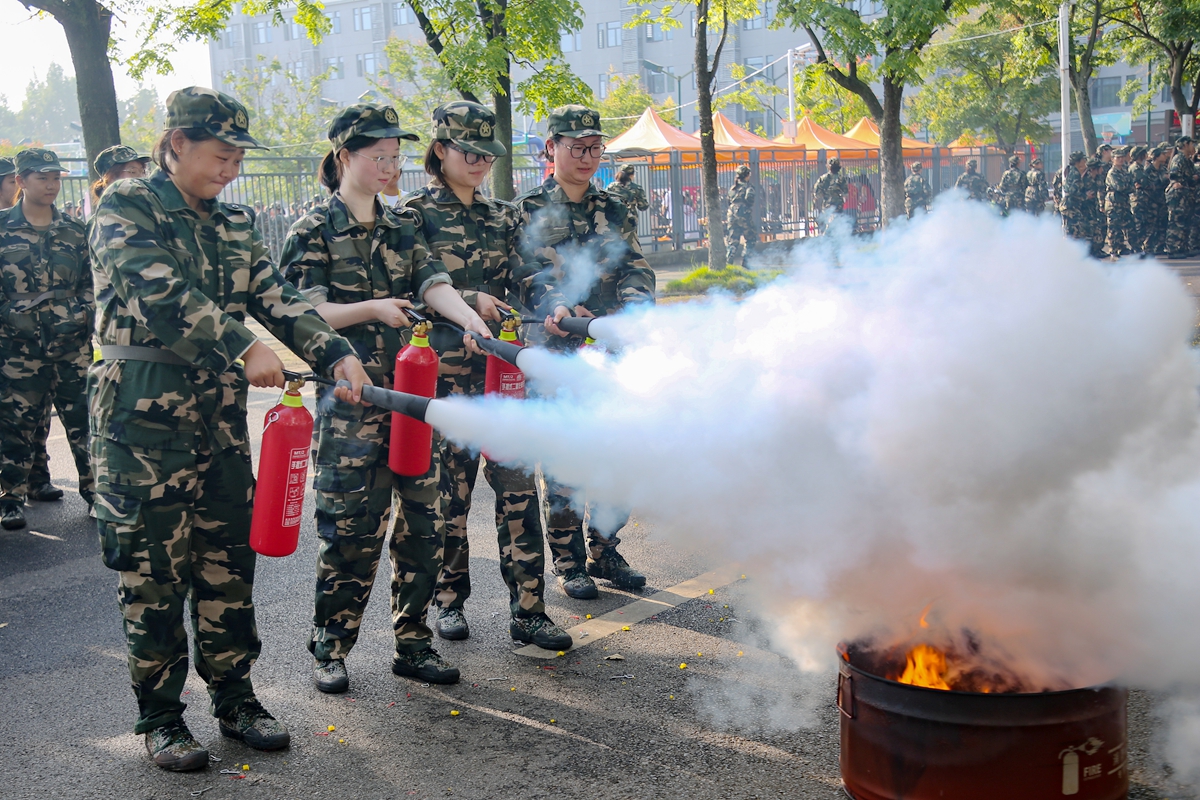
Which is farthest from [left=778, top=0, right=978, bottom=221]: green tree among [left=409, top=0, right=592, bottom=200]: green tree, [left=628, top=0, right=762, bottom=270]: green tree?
[left=409, top=0, right=592, bottom=200]: green tree

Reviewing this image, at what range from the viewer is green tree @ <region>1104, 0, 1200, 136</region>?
26.0 meters

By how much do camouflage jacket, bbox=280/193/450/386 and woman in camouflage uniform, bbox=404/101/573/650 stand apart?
0.39 metres

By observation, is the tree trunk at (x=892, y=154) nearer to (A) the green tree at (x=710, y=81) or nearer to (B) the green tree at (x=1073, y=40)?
(A) the green tree at (x=710, y=81)

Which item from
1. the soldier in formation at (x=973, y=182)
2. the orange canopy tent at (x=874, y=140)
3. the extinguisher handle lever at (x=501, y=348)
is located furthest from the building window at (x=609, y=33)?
A: the extinguisher handle lever at (x=501, y=348)

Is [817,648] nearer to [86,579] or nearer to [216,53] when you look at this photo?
[86,579]

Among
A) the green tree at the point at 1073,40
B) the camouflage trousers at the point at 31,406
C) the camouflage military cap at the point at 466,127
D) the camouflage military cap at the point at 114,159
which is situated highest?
the green tree at the point at 1073,40

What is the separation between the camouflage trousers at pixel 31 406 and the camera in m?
7.34

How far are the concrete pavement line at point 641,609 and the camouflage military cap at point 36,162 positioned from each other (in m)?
5.02

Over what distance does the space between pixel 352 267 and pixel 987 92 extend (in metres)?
43.6

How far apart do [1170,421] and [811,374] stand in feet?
3.26

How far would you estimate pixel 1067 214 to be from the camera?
22297mm

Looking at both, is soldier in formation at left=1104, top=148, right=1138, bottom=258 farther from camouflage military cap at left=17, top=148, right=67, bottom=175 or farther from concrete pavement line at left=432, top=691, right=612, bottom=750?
concrete pavement line at left=432, top=691, right=612, bottom=750

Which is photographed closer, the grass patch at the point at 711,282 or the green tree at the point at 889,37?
the green tree at the point at 889,37

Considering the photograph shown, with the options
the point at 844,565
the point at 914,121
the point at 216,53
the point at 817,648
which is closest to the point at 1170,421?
the point at 844,565
